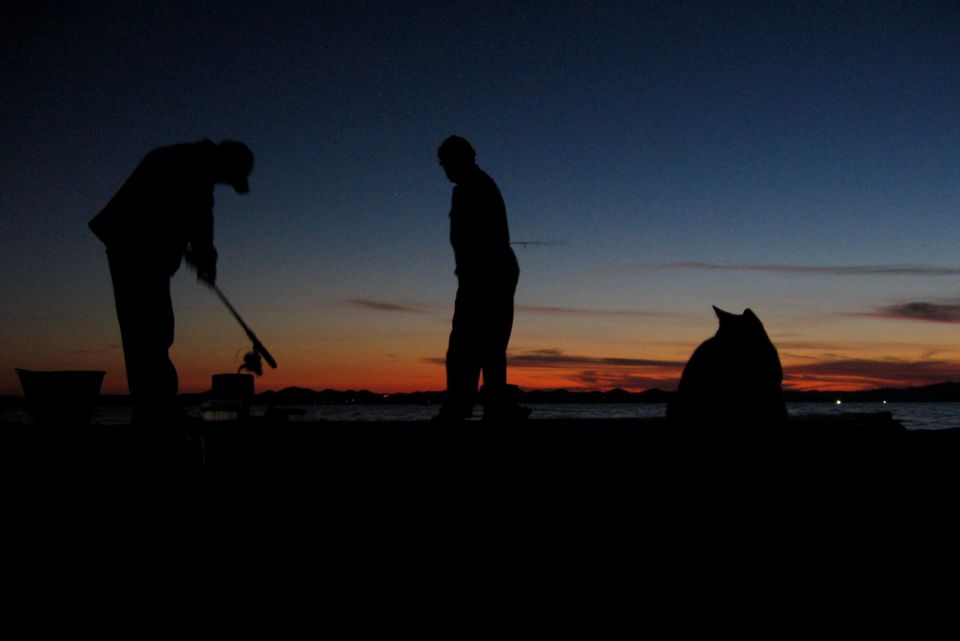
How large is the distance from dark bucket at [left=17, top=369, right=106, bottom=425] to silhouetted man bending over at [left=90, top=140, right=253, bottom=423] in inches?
42.8

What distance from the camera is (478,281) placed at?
17.8 feet

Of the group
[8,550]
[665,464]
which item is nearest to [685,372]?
[665,464]

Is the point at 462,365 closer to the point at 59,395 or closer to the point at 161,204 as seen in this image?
the point at 161,204

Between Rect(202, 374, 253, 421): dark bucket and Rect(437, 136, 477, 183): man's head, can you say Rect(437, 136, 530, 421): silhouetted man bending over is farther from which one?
Rect(202, 374, 253, 421): dark bucket

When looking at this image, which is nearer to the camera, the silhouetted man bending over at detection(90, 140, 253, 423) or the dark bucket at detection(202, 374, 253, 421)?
the silhouetted man bending over at detection(90, 140, 253, 423)

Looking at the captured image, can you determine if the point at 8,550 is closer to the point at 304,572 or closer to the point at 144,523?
the point at 144,523

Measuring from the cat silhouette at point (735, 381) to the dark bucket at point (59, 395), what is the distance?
4493 mm

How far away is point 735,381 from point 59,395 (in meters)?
4.86

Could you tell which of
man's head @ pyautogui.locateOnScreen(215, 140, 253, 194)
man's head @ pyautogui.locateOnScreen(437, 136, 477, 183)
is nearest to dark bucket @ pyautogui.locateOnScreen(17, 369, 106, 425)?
man's head @ pyautogui.locateOnScreen(215, 140, 253, 194)

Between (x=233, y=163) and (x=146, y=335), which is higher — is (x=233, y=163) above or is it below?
above

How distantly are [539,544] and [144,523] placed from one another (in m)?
1.58

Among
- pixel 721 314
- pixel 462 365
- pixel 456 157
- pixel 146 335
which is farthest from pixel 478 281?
pixel 146 335

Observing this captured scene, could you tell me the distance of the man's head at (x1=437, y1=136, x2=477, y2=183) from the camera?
17.9 feet

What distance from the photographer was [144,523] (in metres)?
2.77
